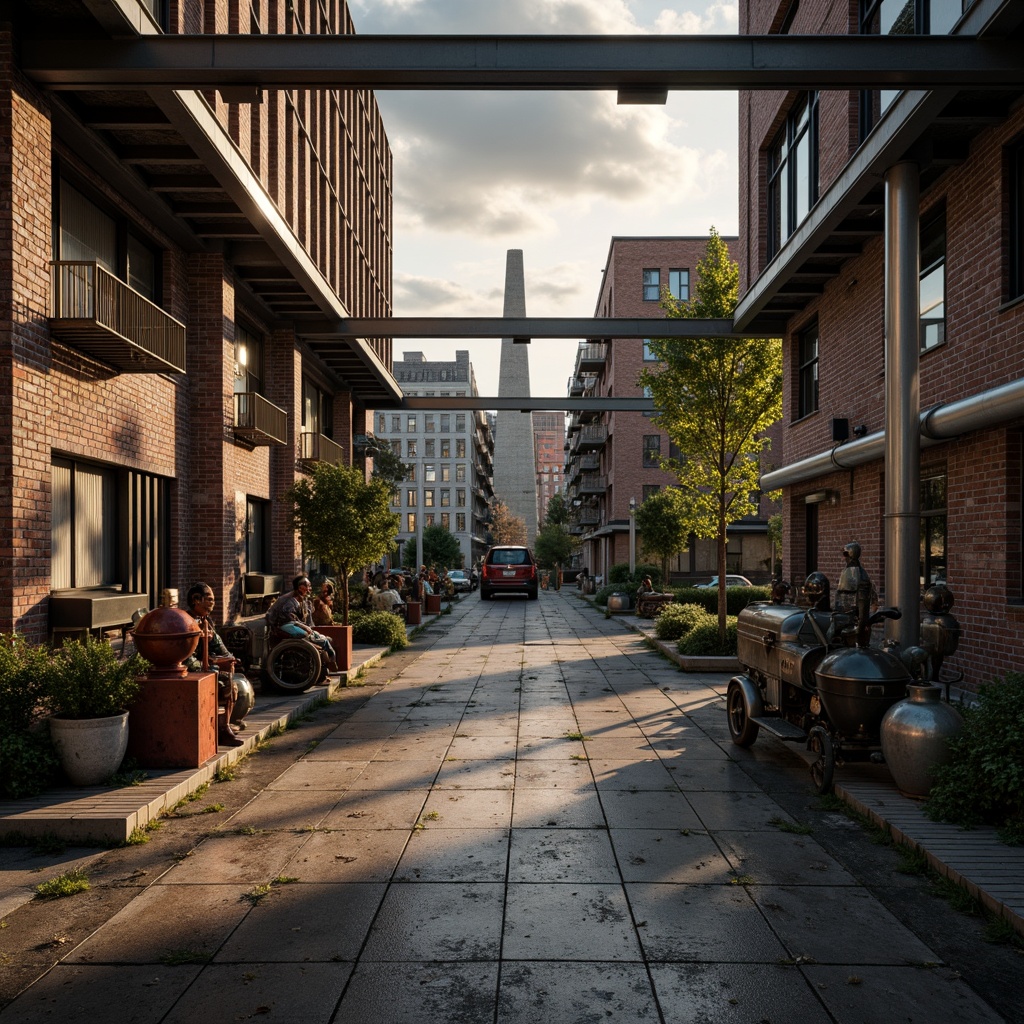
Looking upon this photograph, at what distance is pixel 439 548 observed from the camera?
235 ft

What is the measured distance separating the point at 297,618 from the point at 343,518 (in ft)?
12.7

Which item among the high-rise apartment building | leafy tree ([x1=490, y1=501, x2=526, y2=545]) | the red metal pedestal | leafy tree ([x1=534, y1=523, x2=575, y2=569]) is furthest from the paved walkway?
leafy tree ([x1=490, y1=501, x2=526, y2=545])

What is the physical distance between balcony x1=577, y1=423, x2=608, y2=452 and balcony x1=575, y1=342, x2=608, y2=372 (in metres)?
4.02

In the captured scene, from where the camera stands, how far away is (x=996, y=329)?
9.80 meters

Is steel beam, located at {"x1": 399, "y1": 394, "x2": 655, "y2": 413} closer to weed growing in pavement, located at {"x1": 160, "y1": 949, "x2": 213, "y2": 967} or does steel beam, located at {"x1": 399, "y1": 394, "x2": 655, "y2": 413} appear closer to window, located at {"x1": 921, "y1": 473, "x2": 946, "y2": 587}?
window, located at {"x1": 921, "y1": 473, "x2": 946, "y2": 587}

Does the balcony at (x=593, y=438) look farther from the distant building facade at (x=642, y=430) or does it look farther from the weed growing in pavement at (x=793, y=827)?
the weed growing in pavement at (x=793, y=827)

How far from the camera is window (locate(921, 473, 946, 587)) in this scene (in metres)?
11.4

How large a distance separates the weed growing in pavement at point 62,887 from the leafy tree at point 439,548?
211 ft

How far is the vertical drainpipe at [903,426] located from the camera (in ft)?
30.4

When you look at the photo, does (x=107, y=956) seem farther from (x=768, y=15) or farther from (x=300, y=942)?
(x=768, y=15)

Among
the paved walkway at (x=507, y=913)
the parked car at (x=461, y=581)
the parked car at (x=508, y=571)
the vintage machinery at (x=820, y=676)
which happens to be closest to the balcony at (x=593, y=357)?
the parked car at (x=461, y=581)

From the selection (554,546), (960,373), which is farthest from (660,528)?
(554,546)

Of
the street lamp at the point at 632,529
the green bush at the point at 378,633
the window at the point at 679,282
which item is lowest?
the green bush at the point at 378,633

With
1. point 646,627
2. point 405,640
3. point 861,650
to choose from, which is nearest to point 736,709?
point 861,650
